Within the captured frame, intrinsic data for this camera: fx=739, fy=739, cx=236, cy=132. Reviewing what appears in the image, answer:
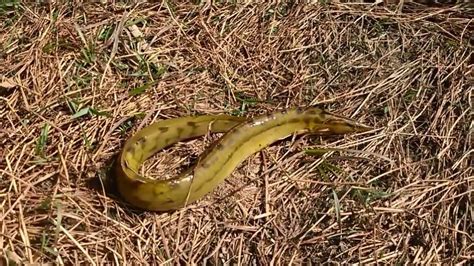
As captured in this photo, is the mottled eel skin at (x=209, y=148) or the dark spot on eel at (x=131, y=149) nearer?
the mottled eel skin at (x=209, y=148)

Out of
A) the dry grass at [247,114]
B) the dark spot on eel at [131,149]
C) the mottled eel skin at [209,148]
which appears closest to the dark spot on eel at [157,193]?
the mottled eel skin at [209,148]

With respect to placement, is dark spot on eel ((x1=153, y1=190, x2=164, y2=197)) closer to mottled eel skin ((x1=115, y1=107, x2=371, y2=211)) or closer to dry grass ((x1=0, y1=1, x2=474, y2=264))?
mottled eel skin ((x1=115, y1=107, x2=371, y2=211))

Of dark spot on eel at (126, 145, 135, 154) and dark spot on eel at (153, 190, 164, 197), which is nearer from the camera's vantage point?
dark spot on eel at (153, 190, 164, 197)

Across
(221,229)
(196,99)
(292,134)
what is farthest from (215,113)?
(221,229)

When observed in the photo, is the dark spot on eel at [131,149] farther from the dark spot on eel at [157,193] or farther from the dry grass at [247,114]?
the dark spot on eel at [157,193]

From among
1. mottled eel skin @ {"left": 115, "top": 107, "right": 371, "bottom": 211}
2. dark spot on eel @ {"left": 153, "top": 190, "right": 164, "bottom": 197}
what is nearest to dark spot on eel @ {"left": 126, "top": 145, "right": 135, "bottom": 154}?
mottled eel skin @ {"left": 115, "top": 107, "right": 371, "bottom": 211}

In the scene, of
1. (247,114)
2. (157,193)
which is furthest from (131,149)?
(247,114)
